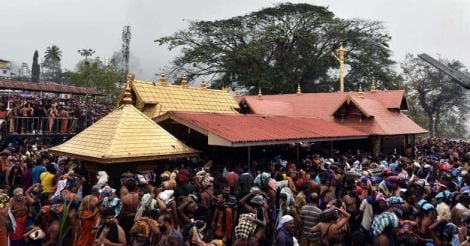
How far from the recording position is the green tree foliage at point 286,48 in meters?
39.7

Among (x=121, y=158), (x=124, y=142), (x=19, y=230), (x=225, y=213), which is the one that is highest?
(x=124, y=142)

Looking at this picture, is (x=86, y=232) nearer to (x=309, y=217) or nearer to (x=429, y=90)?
(x=309, y=217)

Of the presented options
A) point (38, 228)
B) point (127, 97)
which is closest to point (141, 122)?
point (127, 97)

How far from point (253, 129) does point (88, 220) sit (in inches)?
286

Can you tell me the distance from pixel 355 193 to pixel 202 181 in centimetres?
304

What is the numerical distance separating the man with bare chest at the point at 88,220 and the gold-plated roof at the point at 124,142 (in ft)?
10.4

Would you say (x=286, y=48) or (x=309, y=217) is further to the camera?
(x=286, y=48)

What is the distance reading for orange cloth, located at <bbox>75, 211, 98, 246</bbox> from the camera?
22.2 feet

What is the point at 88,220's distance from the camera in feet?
22.3

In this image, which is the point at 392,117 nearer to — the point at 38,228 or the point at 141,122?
the point at 141,122

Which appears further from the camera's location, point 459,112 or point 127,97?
point 459,112

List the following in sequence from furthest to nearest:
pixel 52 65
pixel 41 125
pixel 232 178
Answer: pixel 52 65 → pixel 41 125 → pixel 232 178

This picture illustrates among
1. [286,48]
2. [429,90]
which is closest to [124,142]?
[286,48]

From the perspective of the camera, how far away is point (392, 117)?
2270cm
